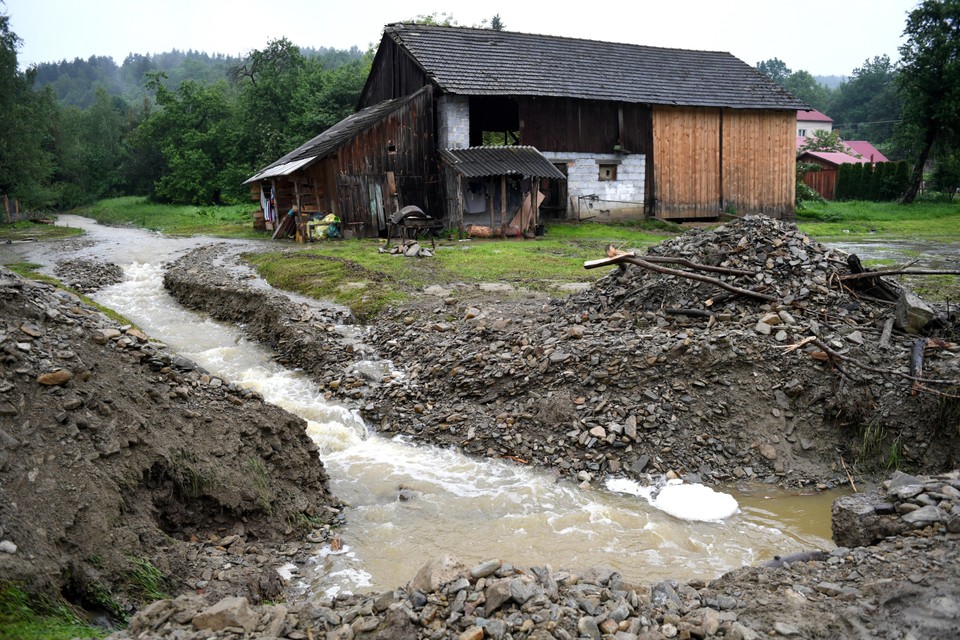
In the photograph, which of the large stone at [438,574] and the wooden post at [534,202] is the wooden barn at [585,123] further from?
the large stone at [438,574]

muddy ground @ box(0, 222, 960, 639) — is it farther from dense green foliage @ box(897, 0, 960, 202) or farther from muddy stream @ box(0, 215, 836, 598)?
dense green foliage @ box(897, 0, 960, 202)

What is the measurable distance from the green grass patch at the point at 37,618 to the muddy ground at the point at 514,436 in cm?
12

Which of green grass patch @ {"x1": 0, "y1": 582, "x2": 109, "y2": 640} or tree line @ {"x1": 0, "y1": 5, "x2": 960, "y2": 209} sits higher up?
tree line @ {"x1": 0, "y1": 5, "x2": 960, "y2": 209}

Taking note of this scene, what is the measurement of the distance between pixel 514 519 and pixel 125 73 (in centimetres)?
20436

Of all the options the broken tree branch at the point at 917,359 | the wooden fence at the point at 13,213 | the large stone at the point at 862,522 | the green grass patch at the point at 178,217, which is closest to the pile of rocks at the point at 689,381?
the broken tree branch at the point at 917,359

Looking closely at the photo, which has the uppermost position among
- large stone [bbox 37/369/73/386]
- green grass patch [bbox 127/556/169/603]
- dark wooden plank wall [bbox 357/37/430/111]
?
dark wooden plank wall [bbox 357/37/430/111]

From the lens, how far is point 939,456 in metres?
8.11

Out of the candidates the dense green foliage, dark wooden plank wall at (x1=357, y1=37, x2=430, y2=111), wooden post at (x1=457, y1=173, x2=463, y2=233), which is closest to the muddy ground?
wooden post at (x1=457, y1=173, x2=463, y2=233)

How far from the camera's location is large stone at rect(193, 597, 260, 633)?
4328 millimetres

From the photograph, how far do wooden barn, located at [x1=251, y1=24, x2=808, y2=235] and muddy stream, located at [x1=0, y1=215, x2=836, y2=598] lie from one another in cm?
1604

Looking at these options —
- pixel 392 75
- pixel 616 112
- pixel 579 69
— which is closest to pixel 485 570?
pixel 392 75

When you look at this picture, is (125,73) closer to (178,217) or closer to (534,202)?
(178,217)

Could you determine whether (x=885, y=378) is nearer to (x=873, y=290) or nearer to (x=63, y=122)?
(x=873, y=290)

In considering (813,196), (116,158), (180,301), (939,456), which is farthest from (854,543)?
(116,158)
